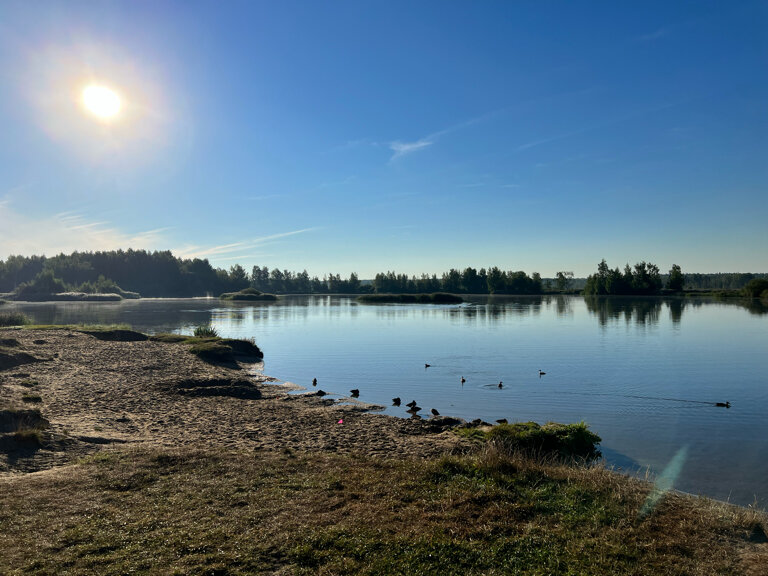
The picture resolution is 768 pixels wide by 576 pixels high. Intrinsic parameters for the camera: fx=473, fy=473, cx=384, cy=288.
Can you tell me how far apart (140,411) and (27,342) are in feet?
72.3

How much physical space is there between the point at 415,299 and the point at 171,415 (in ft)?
460

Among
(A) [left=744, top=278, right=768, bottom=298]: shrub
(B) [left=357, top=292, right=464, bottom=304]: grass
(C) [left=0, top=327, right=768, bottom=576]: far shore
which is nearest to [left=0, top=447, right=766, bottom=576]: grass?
(C) [left=0, top=327, right=768, bottom=576]: far shore

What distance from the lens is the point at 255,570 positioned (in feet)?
23.3

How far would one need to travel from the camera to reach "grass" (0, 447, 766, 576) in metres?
7.37

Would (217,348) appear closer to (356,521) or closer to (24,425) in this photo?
(24,425)

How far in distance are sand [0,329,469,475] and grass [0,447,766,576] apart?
94.9 inches

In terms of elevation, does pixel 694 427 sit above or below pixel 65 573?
→ below

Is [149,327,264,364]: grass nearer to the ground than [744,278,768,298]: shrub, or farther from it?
nearer to the ground

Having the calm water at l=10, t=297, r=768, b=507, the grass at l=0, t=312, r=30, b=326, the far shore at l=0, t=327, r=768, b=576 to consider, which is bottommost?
the calm water at l=10, t=297, r=768, b=507

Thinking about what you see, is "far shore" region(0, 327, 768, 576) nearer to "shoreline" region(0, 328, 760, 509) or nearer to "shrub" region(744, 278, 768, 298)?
"shoreline" region(0, 328, 760, 509)

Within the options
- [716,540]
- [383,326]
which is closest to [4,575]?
[716,540]

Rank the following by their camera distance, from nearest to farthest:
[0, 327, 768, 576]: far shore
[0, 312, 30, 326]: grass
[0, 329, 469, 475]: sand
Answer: [0, 327, 768, 576]: far shore, [0, 329, 469, 475]: sand, [0, 312, 30, 326]: grass

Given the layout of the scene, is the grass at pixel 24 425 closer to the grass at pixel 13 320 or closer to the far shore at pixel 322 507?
the far shore at pixel 322 507

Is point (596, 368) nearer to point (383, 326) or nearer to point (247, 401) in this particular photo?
point (247, 401)
